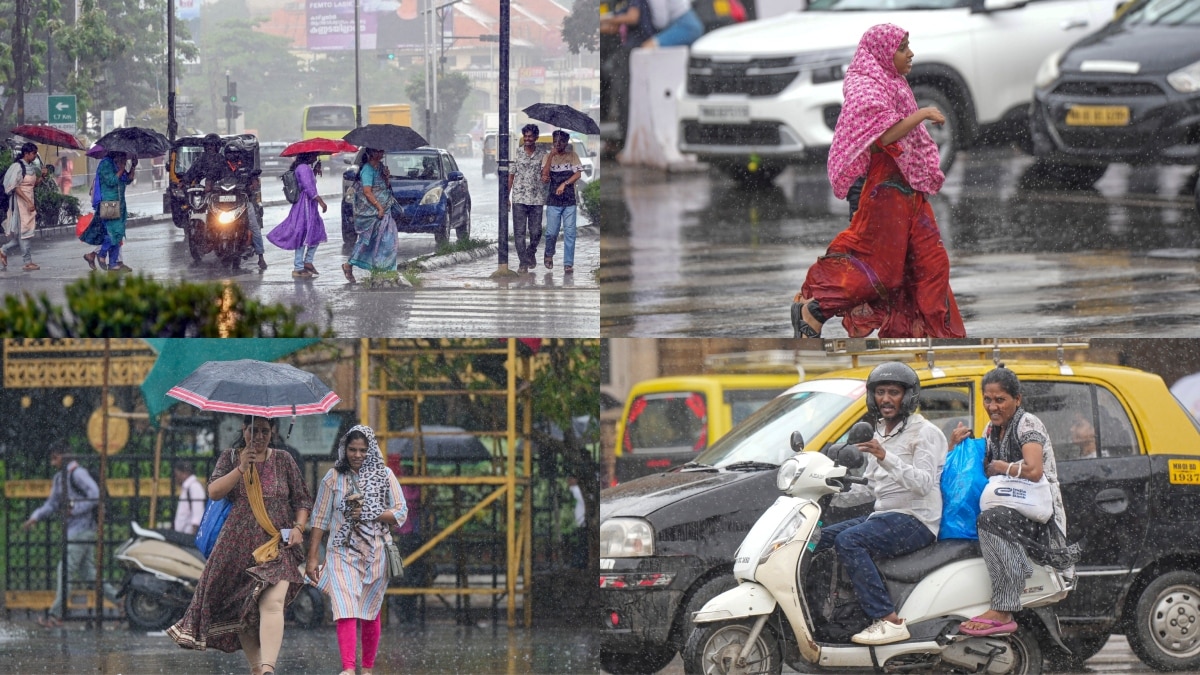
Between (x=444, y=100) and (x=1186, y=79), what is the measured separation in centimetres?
406

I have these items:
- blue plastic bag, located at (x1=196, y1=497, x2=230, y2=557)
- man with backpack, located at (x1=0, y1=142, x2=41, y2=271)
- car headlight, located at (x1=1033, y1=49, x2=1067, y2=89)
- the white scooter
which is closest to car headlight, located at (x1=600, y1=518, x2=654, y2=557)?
the white scooter

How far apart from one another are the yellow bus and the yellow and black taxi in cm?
290

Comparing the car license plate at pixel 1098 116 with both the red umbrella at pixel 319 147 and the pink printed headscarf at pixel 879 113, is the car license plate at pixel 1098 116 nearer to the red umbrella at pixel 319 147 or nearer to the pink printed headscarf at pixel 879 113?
the pink printed headscarf at pixel 879 113

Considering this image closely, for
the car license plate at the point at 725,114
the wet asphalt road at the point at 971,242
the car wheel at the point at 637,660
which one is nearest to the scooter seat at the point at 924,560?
the car wheel at the point at 637,660

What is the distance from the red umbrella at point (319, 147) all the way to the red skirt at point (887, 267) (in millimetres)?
3050

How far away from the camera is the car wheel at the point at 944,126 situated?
875 centimetres

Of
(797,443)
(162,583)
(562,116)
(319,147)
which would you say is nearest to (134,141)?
(319,147)

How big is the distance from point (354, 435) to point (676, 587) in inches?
70.3

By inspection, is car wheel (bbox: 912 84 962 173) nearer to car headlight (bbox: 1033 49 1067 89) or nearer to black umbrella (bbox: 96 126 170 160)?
car headlight (bbox: 1033 49 1067 89)

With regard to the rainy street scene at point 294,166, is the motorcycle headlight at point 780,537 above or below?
below

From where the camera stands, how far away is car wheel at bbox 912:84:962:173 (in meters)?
8.75

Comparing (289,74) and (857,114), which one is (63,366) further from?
(857,114)

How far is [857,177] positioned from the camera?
24.9 feet

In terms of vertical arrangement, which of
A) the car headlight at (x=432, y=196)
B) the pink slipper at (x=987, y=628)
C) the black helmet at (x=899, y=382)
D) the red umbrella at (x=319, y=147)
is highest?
the red umbrella at (x=319, y=147)
